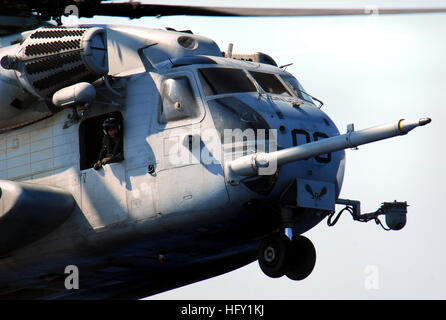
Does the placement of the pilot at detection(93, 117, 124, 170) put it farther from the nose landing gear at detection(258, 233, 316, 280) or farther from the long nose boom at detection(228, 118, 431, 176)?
the nose landing gear at detection(258, 233, 316, 280)

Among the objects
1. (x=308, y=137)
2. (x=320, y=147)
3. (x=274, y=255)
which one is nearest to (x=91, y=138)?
(x=308, y=137)

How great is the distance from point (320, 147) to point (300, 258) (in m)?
2.33

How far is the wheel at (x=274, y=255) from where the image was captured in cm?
1644

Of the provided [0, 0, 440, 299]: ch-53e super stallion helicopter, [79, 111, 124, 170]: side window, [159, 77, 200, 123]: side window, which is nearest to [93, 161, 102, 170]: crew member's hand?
[0, 0, 440, 299]: ch-53e super stallion helicopter

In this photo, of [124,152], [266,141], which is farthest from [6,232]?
[266,141]

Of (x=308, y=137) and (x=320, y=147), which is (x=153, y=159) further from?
(x=320, y=147)

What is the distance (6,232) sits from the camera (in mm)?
17922

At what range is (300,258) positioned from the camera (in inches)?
664

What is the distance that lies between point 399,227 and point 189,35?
500cm

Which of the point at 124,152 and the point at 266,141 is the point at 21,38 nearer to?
the point at 124,152

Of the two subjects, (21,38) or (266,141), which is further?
(21,38)
